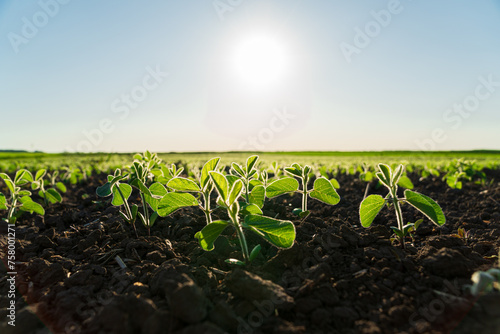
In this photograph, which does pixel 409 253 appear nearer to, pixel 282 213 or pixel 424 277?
pixel 424 277

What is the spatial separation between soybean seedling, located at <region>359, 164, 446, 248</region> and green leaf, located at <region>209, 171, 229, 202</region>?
101cm

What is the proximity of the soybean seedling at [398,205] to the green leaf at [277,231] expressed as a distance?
0.69 meters

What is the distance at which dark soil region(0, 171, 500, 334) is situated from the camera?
1.44 metres

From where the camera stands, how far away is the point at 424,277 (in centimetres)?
179

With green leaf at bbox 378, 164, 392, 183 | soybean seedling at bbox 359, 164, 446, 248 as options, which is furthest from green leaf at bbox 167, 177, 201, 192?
green leaf at bbox 378, 164, 392, 183

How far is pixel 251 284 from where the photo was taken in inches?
64.9

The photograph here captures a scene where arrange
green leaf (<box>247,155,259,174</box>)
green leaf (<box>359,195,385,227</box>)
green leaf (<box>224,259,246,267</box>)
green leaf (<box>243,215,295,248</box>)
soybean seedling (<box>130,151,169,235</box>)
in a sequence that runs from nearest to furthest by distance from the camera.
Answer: green leaf (<box>243,215,295,248</box>)
green leaf (<box>224,259,246,267</box>)
green leaf (<box>359,195,385,227</box>)
soybean seedling (<box>130,151,169,235</box>)
green leaf (<box>247,155,259,174</box>)

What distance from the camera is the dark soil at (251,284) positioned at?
1437 mm

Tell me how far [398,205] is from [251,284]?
1.26 metres

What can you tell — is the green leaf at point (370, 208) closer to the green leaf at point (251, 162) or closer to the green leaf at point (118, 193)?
the green leaf at point (251, 162)

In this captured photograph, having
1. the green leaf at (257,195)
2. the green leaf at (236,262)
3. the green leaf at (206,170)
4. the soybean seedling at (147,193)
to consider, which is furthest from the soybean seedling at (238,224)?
the soybean seedling at (147,193)

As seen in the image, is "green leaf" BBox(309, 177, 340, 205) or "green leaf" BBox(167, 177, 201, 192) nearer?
"green leaf" BBox(167, 177, 201, 192)

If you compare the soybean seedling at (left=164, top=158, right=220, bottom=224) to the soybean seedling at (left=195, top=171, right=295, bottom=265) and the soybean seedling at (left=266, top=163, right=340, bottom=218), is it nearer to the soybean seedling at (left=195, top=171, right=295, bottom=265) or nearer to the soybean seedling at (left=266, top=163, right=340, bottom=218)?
the soybean seedling at (left=195, top=171, right=295, bottom=265)

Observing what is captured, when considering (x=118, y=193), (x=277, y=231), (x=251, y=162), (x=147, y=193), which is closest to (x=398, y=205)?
(x=277, y=231)
